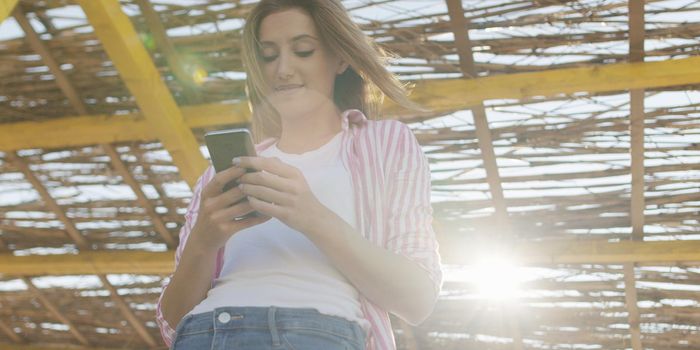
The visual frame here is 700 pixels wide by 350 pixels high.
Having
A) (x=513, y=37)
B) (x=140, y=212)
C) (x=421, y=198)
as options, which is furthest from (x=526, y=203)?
(x=421, y=198)

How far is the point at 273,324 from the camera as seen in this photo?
120cm

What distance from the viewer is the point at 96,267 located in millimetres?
5469

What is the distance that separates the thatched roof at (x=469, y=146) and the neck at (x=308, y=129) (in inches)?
99.0

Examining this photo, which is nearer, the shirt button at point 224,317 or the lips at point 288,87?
the shirt button at point 224,317

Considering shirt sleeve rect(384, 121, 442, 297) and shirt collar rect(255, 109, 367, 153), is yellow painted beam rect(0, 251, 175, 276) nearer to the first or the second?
shirt collar rect(255, 109, 367, 153)

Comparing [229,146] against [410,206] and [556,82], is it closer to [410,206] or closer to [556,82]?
[410,206]

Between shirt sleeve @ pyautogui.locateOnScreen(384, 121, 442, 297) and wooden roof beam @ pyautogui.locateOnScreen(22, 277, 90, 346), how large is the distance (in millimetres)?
4914

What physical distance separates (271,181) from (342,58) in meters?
0.40

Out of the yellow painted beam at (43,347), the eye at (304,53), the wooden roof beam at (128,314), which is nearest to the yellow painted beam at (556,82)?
the wooden roof beam at (128,314)

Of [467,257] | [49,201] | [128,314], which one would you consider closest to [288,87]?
[467,257]

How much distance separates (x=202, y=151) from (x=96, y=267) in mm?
1158

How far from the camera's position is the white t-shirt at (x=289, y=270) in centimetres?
126

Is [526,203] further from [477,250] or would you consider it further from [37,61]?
[37,61]

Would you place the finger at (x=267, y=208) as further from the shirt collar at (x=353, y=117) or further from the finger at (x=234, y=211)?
the shirt collar at (x=353, y=117)
